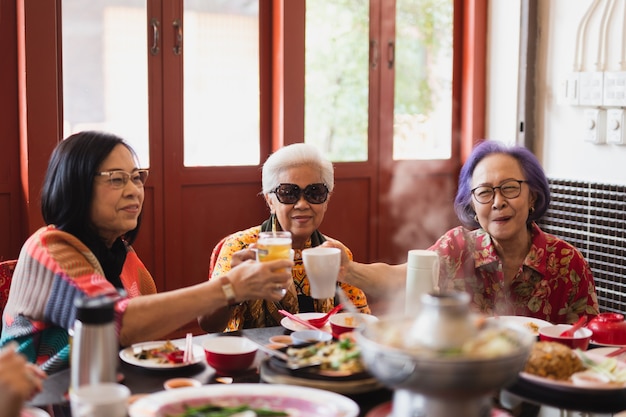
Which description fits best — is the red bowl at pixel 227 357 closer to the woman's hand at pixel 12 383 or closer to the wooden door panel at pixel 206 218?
the woman's hand at pixel 12 383

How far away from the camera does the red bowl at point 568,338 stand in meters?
1.97

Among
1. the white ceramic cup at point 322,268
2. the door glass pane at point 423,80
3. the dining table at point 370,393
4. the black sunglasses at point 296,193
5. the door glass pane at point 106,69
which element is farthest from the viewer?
the door glass pane at point 423,80

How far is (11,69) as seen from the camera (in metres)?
3.60

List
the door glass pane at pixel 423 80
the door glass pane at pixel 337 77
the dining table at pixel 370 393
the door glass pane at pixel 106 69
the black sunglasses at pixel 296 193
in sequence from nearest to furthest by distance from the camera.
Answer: the dining table at pixel 370 393 → the black sunglasses at pixel 296 193 → the door glass pane at pixel 106 69 → the door glass pane at pixel 337 77 → the door glass pane at pixel 423 80

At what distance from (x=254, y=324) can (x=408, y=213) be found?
8.01 ft

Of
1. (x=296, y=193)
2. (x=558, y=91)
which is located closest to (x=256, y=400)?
(x=296, y=193)

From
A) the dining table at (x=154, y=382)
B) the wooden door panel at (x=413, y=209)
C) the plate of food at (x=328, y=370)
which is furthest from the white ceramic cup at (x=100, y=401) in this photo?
the wooden door panel at (x=413, y=209)

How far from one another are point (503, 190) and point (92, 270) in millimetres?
1352

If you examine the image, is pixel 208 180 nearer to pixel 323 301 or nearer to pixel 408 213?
pixel 408 213

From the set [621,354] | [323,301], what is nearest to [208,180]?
[323,301]

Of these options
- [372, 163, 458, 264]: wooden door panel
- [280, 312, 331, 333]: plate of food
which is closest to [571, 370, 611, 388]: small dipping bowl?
[280, 312, 331, 333]: plate of food

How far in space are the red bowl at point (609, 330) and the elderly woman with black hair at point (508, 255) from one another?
0.40 m

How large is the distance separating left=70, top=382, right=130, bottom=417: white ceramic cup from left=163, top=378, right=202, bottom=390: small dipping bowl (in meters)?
0.29

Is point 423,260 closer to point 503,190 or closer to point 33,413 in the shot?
point 503,190
